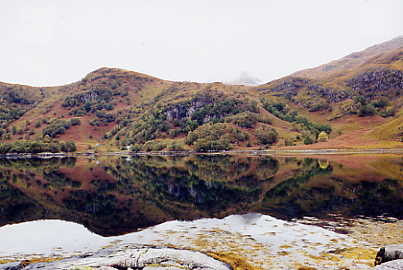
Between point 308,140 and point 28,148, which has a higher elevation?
point 28,148

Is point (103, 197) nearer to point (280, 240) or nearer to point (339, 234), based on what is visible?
point (280, 240)

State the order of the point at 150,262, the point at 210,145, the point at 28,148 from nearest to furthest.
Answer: the point at 150,262
the point at 28,148
the point at 210,145

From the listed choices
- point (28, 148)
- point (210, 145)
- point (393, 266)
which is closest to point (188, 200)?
point (393, 266)

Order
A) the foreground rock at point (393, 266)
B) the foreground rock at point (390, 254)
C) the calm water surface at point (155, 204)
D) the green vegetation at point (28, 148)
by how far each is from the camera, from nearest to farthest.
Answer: the foreground rock at point (393, 266) → the foreground rock at point (390, 254) → the calm water surface at point (155, 204) → the green vegetation at point (28, 148)

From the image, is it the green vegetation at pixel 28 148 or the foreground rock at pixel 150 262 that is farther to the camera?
the green vegetation at pixel 28 148

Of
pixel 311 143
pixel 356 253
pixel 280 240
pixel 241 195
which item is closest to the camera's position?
pixel 356 253

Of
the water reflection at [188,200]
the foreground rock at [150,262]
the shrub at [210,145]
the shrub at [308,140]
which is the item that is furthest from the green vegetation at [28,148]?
the foreground rock at [150,262]

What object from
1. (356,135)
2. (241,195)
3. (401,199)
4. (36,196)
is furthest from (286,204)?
(356,135)

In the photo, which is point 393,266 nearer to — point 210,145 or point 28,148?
point 210,145

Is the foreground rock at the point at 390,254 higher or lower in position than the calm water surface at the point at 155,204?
higher

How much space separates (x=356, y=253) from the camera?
63.1ft

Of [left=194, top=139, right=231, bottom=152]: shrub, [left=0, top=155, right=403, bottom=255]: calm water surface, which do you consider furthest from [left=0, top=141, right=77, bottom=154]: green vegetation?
[left=0, top=155, right=403, bottom=255]: calm water surface

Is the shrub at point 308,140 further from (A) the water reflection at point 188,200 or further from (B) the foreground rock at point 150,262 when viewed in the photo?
(B) the foreground rock at point 150,262

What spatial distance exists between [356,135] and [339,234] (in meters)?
189
